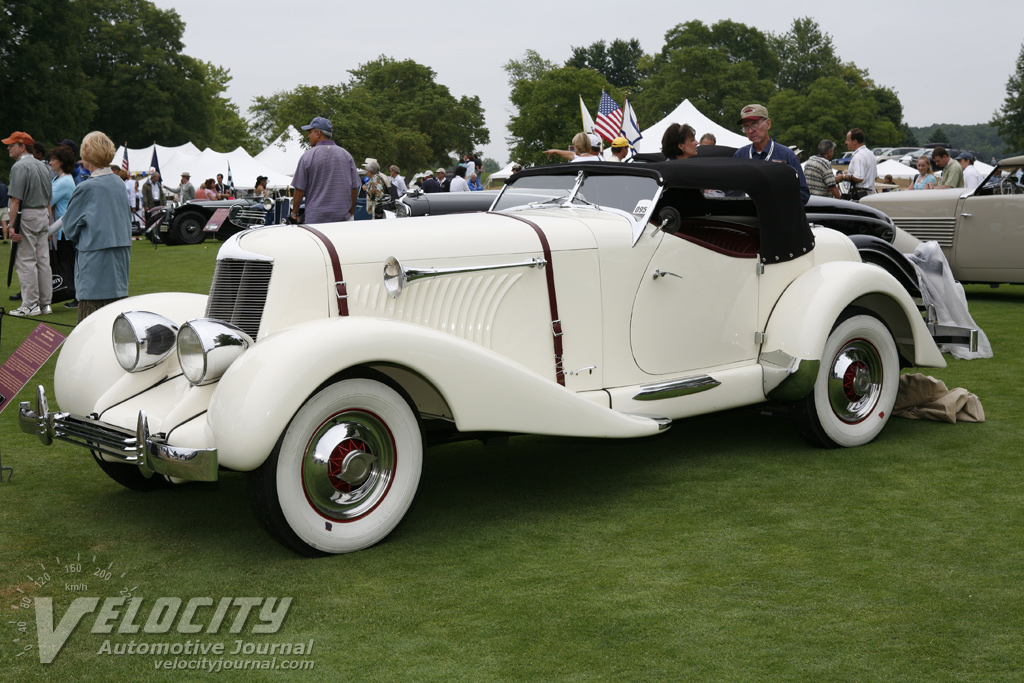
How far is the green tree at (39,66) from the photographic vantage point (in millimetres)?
43000

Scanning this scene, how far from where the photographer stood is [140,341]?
13.3 ft

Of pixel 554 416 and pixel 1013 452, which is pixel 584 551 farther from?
pixel 1013 452

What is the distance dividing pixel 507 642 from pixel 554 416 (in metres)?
1.29

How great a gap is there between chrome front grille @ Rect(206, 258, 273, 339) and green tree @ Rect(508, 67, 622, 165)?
225 ft

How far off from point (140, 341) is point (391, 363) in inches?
47.1

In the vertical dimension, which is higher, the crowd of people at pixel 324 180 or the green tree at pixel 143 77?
the green tree at pixel 143 77

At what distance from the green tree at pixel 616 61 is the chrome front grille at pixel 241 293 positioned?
11219 centimetres

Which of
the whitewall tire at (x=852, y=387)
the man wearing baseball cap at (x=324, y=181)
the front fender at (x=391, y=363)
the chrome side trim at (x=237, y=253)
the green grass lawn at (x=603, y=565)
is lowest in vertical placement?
the green grass lawn at (x=603, y=565)

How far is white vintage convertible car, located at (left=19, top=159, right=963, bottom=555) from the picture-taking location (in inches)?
140

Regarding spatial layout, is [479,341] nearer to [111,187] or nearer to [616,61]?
[111,187]

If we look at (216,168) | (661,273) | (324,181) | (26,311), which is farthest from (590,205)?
(216,168)

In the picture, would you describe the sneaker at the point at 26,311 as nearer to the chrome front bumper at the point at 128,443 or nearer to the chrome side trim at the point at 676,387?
the chrome front bumper at the point at 128,443

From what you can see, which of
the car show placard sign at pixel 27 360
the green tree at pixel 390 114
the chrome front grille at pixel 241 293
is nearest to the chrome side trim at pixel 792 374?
the chrome front grille at pixel 241 293

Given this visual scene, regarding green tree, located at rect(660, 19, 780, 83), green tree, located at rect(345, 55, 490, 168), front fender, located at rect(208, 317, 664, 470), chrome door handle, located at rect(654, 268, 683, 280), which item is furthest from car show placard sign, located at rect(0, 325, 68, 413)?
green tree, located at rect(660, 19, 780, 83)
